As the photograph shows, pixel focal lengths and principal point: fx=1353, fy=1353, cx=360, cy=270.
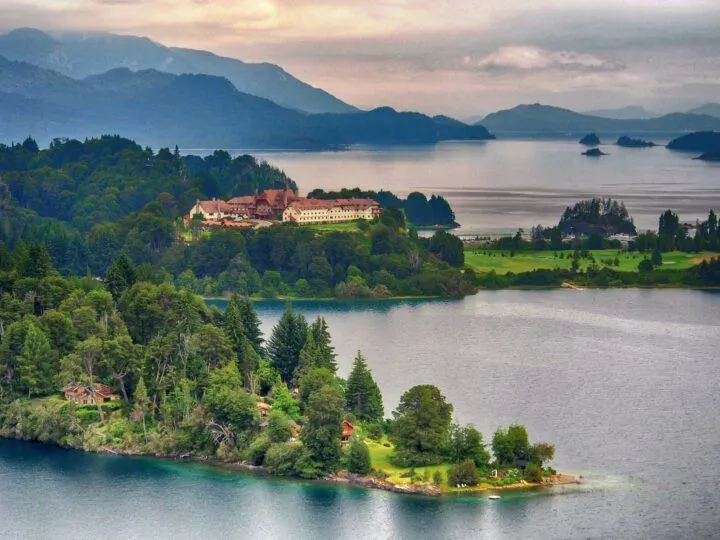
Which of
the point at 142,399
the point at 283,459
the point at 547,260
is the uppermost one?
the point at 547,260

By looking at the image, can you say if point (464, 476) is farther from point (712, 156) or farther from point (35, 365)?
point (712, 156)

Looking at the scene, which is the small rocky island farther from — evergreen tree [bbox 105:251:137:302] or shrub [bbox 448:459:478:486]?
shrub [bbox 448:459:478:486]

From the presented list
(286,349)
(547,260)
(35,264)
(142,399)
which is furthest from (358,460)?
(547,260)

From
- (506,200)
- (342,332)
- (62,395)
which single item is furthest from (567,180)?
(62,395)

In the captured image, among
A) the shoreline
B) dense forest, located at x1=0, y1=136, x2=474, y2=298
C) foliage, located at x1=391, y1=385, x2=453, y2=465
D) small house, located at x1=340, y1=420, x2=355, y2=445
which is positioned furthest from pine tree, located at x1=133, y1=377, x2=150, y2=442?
dense forest, located at x1=0, y1=136, x2=474, y2=298

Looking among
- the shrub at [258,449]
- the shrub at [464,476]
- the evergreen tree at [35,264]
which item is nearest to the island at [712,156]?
the evergreen tree at [35,264]

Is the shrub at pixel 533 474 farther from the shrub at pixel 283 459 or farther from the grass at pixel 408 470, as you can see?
the shrub at pixel 283 459
